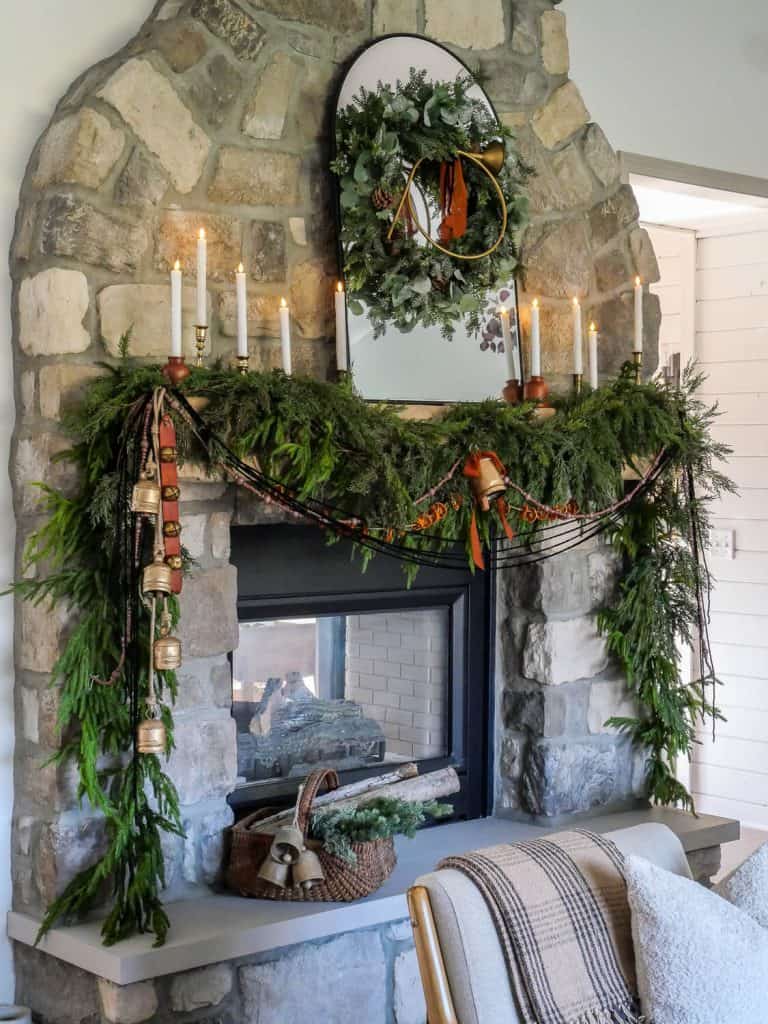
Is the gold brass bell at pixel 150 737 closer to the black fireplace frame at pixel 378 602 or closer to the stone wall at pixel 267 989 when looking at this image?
the stone wall at pixel 267 989

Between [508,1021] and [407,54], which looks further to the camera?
[407,54]

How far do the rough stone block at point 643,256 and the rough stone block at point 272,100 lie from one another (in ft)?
3.75

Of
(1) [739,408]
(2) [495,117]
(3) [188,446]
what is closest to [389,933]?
(3) [188,446]

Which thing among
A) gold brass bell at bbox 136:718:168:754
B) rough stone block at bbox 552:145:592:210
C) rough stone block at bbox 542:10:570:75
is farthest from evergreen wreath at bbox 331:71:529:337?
gold brass bell at bbox 136:718:168:754

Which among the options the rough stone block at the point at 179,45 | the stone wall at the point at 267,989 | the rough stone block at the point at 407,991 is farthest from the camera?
the rough stone block at the point at 407,991

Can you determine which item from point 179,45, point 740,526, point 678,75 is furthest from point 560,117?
point 740,526

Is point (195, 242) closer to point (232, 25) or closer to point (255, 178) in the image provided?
point (255, 178)

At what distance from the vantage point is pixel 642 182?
13.8 ft

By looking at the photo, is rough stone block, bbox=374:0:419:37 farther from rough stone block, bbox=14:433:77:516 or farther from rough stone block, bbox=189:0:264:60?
rough stone block, bbox=14:433:77:516

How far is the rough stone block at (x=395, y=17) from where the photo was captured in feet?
10.8

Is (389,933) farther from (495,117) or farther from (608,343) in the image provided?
(495,117)

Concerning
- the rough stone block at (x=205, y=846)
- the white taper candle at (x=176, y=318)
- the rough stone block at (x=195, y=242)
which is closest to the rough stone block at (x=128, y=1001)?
the rough stone block at (x=205, y=846)

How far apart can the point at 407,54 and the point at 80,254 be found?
1.05 metres

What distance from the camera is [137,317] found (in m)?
2.88
